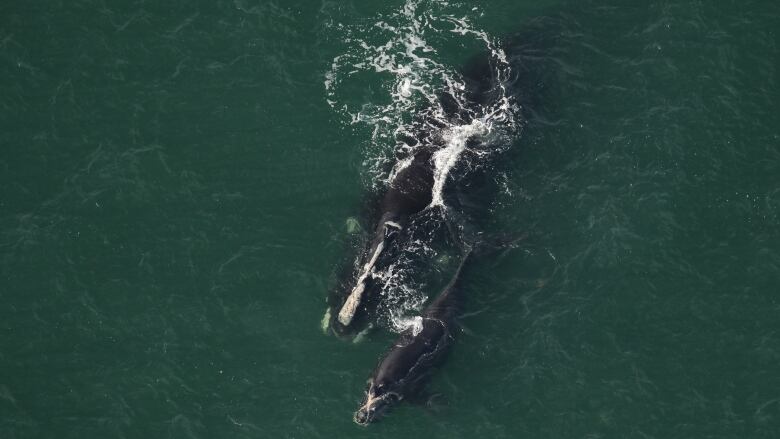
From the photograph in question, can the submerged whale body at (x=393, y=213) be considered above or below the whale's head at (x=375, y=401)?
above

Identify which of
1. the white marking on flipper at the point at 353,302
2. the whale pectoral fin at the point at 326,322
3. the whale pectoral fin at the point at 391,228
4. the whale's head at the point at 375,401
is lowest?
the whale's head at the point at 375,401

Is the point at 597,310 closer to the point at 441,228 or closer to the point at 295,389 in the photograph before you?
the point at 441,228

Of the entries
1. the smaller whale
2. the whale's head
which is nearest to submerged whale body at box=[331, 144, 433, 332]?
the smaller whale

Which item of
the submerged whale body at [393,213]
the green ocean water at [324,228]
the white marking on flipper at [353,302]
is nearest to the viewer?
the green ocean water at [324,228]

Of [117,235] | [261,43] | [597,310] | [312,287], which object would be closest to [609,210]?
[597,310]

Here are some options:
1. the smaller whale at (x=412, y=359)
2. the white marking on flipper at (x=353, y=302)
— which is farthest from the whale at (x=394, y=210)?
the smaller whale at (x=412, y=359)

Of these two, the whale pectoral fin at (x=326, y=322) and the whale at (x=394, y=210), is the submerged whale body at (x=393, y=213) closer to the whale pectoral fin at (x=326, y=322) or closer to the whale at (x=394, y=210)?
the whale at (x=394, y=210)

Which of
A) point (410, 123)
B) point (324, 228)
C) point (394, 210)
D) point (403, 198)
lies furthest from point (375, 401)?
point (410, 123)

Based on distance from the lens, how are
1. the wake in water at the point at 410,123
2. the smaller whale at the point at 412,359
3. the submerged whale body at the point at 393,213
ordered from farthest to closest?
the wake in water at the point at 410,123 → the submerged whale body at the point at 393,213 → the smaller whale at the point at 412,359
